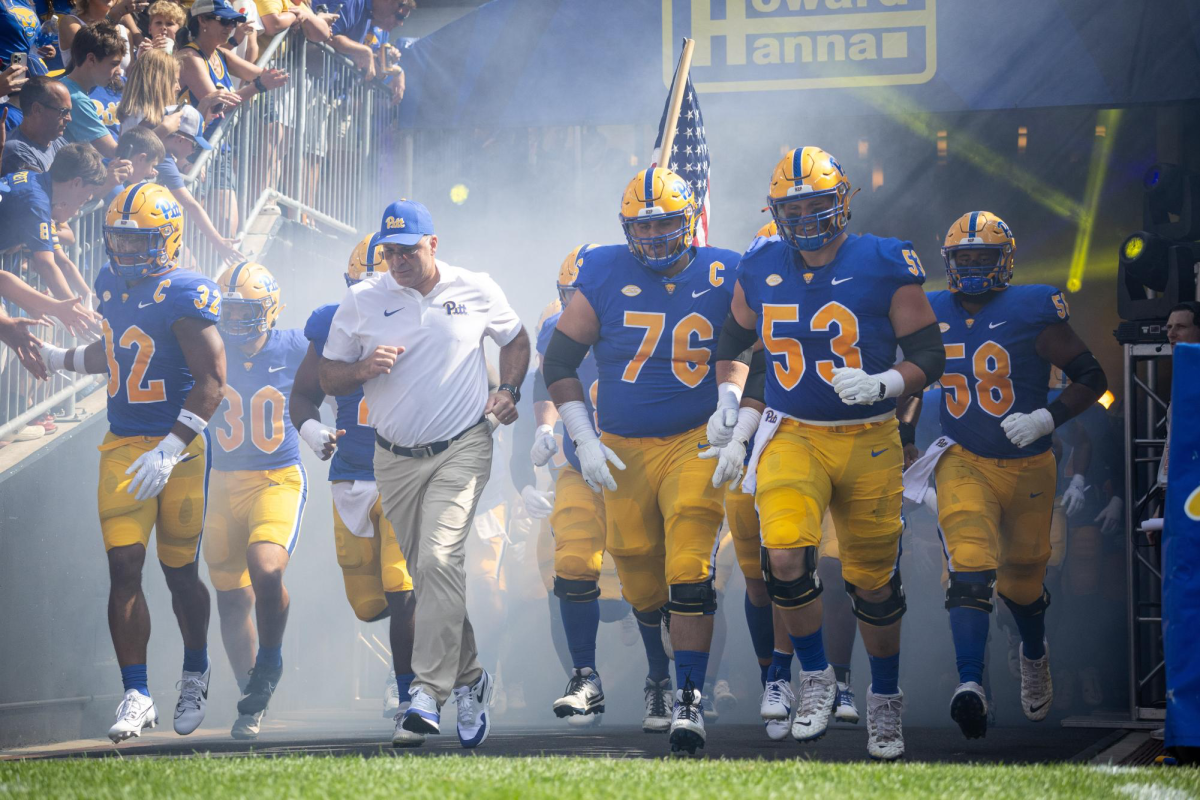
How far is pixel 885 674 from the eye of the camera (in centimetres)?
560

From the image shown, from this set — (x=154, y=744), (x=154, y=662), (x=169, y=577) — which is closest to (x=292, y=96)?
(x=154, y=662)

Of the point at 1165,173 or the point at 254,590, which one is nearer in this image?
the point at 254,590

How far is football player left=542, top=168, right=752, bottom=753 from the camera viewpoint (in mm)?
6023

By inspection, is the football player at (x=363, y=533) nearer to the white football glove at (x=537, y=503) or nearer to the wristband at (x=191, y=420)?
the wristband at (x=191, y=420)

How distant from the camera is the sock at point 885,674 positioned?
18.2 ft

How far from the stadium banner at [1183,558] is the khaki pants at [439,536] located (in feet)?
8.73

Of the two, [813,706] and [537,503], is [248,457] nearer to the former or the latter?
[537,503]

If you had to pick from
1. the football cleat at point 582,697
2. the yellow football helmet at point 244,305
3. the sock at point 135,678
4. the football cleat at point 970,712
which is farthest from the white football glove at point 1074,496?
the sock at point 135,678

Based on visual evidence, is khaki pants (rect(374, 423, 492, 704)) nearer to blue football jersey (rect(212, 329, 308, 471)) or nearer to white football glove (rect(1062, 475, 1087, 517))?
blue football jersey (rect(212, 329, 308, 471))

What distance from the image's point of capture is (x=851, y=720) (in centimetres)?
677

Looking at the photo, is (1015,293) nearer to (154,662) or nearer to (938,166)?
(938,166)

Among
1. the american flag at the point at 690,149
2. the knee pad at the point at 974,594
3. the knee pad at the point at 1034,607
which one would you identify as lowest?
the knee pad at the point at 1034,607

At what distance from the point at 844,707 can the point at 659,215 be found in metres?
2.61

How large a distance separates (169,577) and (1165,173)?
20.2 feet
